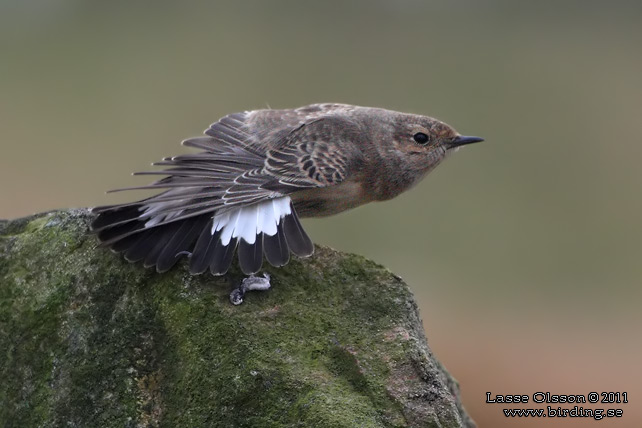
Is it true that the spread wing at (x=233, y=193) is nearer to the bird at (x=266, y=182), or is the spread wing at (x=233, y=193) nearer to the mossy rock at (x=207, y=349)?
the bird at (x=266, y=182)

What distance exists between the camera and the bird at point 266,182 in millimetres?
5102

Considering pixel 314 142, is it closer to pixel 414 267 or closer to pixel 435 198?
pixel 414 267

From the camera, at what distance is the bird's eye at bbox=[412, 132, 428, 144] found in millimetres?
6719

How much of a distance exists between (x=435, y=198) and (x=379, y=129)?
8.22m

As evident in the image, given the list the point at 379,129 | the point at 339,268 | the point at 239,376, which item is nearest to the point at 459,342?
the point at 379,129

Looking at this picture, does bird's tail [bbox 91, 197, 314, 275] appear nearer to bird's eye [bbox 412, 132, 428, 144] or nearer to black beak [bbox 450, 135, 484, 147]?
bird's eye [bbox 412, 132, 428, 144]

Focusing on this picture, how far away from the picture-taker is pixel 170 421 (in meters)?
4.65

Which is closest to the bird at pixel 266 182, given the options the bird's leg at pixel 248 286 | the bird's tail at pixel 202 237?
the bird's tail at pixel 202 237

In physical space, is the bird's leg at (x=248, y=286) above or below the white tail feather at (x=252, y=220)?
below

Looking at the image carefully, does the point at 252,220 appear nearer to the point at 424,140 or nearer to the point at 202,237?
the point at 202,237

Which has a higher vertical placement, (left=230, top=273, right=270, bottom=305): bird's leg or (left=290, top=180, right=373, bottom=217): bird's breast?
(left=290, top=180, right=373, bottom=217): bird's breast

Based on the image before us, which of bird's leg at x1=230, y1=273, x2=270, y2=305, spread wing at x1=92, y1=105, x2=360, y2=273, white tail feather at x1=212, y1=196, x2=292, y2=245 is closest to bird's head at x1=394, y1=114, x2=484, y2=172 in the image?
spread wing at x1=92, y1=105, x2=360, y2=273

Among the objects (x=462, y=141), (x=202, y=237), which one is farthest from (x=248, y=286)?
(x=462, y=141)

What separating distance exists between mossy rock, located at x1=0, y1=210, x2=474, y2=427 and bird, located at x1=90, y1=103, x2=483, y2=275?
166 mm
